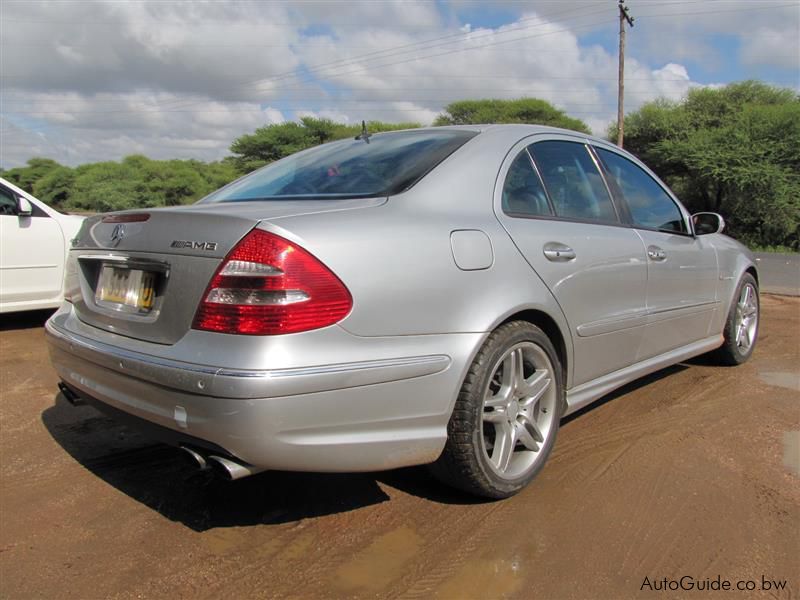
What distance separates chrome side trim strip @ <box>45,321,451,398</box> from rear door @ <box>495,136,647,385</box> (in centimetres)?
78

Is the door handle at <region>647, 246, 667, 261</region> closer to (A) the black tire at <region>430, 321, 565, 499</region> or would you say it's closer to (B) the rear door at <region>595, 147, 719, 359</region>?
(B) the rear door at <region>595, 147, 719, 359</region>

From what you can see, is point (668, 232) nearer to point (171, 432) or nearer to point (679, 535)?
point (679, 535)

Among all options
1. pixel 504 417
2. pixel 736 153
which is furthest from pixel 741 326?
pixel 736 153

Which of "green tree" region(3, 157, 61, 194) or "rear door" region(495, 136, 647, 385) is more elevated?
"green tree" region(3, 157, 61, 194)

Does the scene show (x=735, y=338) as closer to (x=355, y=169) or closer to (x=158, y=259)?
(x=355, y=169)

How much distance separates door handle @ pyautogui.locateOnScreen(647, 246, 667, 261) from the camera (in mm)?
3465

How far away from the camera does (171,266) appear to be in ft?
7.11

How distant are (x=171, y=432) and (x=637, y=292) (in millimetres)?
2393

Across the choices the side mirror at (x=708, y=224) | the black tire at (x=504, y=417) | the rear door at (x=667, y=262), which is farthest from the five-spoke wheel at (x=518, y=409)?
the side mirror at (x=708, y=224)

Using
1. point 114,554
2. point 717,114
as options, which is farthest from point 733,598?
point 717,114

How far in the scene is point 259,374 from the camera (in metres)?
1.91

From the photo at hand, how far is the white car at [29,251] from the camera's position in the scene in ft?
18.7

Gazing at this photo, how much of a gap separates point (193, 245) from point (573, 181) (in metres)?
1.99

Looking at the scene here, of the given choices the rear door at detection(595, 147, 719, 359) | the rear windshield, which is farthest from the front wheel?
the rear windshield
